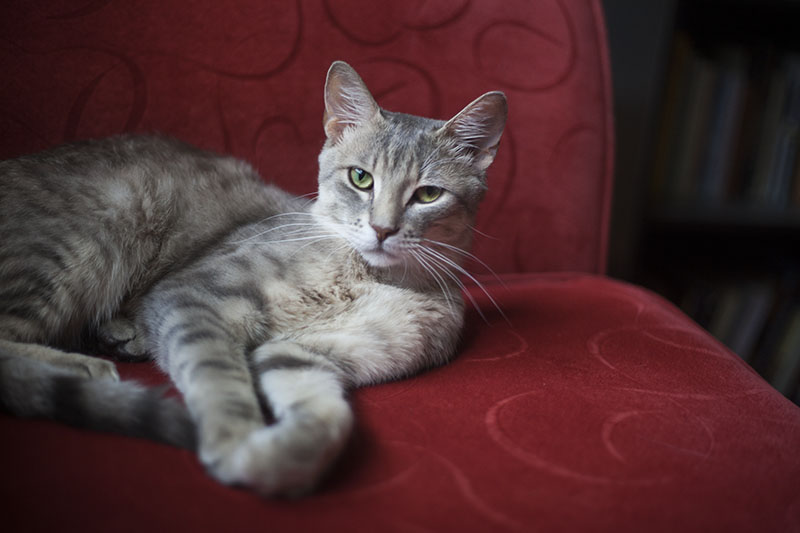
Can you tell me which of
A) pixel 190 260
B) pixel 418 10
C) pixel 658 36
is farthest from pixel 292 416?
pixel 658 36

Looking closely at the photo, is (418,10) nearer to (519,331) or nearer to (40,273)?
(519,331)

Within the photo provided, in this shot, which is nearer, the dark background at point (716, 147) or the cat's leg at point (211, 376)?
the cat's leg at point (211, 376)

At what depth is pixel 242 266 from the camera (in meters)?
1.16

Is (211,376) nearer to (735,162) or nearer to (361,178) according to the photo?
(361,178)

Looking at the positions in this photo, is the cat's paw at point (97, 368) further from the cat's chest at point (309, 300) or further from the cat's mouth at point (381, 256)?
the cat's mouth at point (381, 256)

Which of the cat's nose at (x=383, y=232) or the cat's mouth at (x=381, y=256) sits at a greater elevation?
the cat's nose at (x=383, y=232)

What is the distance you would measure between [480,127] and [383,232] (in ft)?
1.11

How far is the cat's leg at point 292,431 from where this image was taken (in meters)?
0.72

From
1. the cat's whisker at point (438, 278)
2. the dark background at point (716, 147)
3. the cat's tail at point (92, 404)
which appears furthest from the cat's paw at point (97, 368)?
the dark background at point (716, 147)

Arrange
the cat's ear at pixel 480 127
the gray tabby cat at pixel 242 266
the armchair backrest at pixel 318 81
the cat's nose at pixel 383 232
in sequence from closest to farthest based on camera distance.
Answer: the gray tabby cat at pixel 242 266 < the cat's nose at pixel 383 232 < the cat's ear at pixel 480 127 < the armchair backrest at pixel 318 81

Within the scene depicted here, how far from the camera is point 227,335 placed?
104 cm

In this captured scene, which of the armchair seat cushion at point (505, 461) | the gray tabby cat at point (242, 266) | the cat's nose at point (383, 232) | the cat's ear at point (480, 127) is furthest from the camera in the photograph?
the cat's ear at point (480, 127)

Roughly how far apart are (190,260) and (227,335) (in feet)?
0.99

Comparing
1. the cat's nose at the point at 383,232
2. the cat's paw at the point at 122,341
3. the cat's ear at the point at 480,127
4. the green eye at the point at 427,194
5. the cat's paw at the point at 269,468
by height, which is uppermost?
the cat's ear at the point at 480,127
